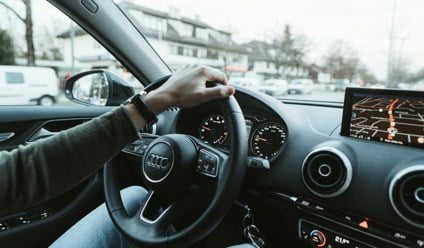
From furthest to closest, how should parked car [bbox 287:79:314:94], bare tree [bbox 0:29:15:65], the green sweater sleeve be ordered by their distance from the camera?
bare tree [bbox 0:29:15:65]
parked car [bbox 287:79:314:94]
the green sweater sleeve

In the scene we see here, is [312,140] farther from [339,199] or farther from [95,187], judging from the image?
[95,187]

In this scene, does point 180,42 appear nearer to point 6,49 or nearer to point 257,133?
point 257,133

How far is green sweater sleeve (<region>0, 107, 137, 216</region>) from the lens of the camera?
2.84ft

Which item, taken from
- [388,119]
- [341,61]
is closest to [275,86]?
[341,61]

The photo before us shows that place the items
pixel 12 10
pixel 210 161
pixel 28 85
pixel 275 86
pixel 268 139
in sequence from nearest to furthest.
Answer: pixel 210 161 → pixel 268 139 → pixel 275 86 → pixel 12 10 → pixel 28 85

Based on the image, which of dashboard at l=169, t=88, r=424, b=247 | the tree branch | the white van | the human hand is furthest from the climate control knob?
the tree branch

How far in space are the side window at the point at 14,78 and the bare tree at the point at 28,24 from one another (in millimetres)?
148

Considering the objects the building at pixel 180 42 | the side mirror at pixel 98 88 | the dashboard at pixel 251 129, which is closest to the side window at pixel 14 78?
the side mirror at pixel 98 88

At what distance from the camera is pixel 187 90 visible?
3.55ft

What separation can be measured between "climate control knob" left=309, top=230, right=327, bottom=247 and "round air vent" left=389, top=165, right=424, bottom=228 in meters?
0.31

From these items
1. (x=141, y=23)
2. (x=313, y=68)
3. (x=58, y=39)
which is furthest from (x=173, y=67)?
(x=58, y=39)

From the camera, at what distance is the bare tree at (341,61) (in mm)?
1861

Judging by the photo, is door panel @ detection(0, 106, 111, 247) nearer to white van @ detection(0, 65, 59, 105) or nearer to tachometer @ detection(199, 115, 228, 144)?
white van @ detection(0, 65, 59, 105)

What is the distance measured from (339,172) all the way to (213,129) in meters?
0.67
